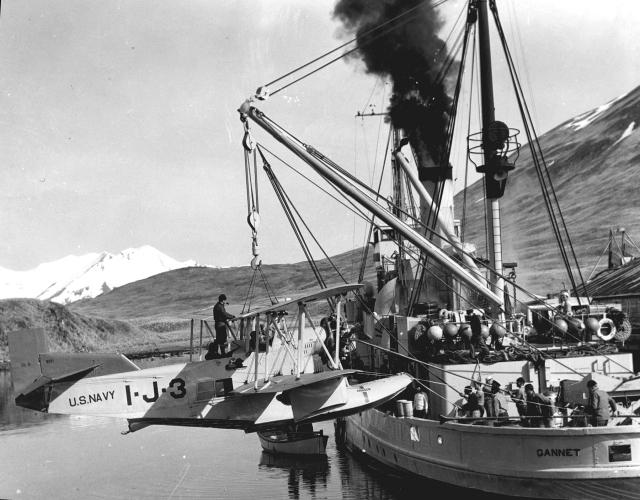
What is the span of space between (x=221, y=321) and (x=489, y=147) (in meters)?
11.5

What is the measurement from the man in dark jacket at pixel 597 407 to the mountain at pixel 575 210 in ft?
317

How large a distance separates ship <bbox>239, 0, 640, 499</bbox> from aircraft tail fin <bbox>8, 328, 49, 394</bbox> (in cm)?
808

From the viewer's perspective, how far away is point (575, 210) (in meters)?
162

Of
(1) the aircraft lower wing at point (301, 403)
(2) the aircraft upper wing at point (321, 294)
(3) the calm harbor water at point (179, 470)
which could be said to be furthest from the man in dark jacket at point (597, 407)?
(2) the aircraft upper wing at point (321, 294)


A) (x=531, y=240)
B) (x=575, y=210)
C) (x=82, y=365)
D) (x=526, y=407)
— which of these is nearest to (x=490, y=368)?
(x=526, y=407)

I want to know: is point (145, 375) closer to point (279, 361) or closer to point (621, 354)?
point (279, 361)

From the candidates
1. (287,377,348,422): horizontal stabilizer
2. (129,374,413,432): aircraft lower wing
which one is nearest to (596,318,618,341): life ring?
(129,374,413,432): aircraft lower wing

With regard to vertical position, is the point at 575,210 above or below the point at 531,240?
above

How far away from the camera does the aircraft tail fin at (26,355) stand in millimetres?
24562

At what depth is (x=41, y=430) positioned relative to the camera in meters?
41.6

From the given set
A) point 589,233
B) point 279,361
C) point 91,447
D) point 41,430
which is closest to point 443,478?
point 279,361

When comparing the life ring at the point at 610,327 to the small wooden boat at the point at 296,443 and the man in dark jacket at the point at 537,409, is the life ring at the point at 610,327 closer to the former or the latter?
the man in dark jacket at the point at 537,409

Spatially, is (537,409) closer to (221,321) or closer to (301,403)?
(301,403)

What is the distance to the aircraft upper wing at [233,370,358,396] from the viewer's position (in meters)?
20.5
